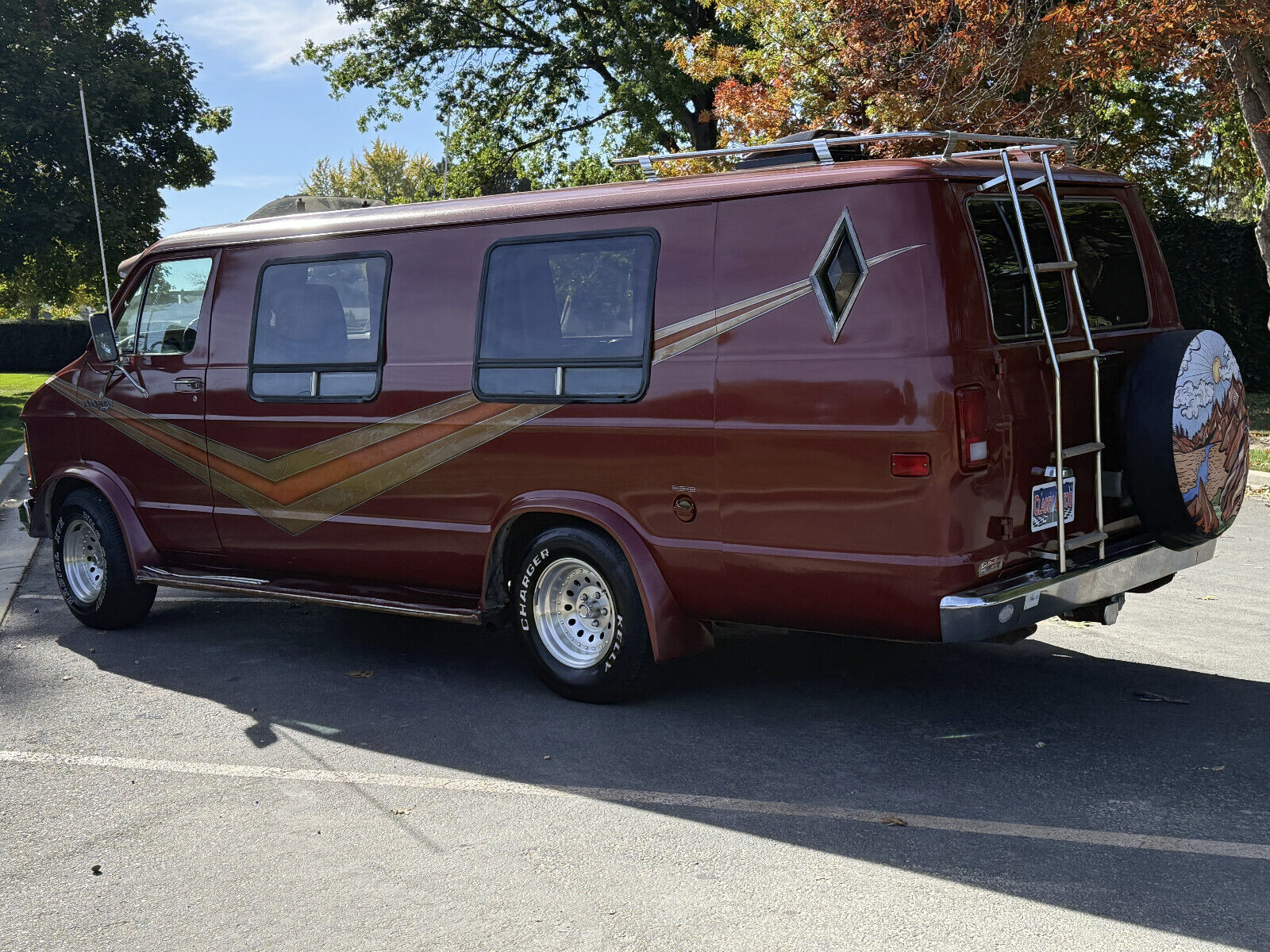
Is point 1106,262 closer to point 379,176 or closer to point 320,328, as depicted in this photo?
point 320,328

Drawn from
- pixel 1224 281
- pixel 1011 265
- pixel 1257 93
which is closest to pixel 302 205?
pixel 1011 265

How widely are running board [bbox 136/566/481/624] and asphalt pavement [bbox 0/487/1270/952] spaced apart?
0.38 meters

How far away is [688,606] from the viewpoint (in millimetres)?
5730

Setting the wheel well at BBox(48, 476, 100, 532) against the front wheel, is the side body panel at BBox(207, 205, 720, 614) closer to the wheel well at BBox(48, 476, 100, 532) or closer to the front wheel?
the front wheel

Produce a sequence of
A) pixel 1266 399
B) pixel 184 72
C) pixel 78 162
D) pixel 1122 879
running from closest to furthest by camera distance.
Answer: pixel 1122 879 < pixel 1266 399 < pixel 78 162 < pixel 184 72

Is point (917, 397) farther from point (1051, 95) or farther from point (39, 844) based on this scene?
point (1051, 95)

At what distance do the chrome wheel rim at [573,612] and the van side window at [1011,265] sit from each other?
7.03ft

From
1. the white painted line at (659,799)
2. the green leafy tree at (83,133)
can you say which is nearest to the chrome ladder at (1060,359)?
the white painted line at (659,799)

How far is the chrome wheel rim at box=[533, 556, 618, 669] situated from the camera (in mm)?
6098

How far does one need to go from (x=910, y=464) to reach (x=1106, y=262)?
6.44ft

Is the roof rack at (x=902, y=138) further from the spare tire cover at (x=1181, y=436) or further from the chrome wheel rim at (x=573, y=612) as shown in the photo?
the chrome wheel rim at (x=573, y=612)

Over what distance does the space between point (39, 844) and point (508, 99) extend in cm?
2686

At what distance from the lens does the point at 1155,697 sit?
5852 mm

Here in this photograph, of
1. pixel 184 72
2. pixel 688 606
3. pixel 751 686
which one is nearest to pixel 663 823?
pixel 688 606
